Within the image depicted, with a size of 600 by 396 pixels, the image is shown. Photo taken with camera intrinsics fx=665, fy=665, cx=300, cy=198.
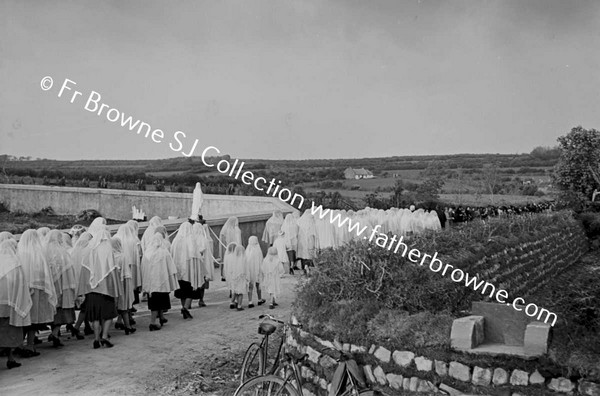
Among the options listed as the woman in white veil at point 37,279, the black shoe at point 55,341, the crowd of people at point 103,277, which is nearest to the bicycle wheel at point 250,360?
the crowd of people at point 103,277

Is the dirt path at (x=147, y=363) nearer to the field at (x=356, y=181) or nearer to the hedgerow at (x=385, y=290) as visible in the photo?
the hedgerow at (x=385, y=290)

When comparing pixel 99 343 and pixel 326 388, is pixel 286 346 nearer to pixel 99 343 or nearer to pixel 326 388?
pixel 326 388

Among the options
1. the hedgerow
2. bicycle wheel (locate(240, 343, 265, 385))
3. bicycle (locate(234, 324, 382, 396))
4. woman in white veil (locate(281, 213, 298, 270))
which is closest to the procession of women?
the hedgerow

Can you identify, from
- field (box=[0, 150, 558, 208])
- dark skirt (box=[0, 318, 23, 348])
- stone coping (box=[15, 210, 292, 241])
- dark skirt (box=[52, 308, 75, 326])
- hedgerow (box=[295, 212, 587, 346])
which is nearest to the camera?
hedgerow (box=[295, 212, 587, 346])

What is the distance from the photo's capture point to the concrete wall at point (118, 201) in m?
34.0

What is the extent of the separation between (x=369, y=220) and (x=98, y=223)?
11921 millimetres

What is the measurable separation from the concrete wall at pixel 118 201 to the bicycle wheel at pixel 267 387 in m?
23.3

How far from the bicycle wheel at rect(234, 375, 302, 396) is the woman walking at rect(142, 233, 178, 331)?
5.92 meters

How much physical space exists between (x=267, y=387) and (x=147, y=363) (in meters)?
4.02

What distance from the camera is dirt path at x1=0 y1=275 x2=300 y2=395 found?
836 centimetres

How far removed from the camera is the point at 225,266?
13766 mm

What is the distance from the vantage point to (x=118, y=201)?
45312 mm

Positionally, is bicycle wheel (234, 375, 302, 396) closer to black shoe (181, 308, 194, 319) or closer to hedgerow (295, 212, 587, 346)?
hedgerow (295, 212, 587, 346)

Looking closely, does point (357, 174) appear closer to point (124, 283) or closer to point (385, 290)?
point (124, 283)
